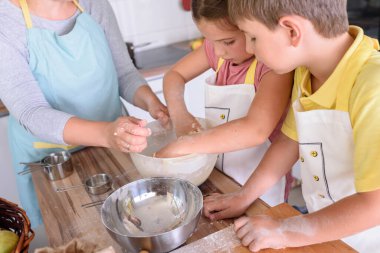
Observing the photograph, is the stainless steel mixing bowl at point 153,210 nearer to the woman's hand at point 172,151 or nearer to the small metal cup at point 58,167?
the woman's hand at point 172,151

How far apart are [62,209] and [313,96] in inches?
25.4

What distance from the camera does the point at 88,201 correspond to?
90cm

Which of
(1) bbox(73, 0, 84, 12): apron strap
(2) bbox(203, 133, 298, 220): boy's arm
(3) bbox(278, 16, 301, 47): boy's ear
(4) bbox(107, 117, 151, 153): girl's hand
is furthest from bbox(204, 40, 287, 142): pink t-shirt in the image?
(1) bbox(73, 0, 84, 12): apron strap

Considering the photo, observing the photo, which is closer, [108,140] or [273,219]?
[273,219]

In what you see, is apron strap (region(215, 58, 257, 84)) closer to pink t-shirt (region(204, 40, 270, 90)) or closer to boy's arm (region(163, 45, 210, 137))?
pink t-shirt (region(204, 40, 270, 90))

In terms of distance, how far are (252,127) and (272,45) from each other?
0.75 ft

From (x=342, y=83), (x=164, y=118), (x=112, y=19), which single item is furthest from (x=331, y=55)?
(x=112, y=19)

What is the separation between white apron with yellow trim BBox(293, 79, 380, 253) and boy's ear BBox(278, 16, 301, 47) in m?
0.16

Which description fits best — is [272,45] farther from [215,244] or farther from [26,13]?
[26,13]

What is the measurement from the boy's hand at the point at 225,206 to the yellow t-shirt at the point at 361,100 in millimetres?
252

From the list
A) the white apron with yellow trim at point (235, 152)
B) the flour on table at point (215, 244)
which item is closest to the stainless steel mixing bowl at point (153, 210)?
the flour on table at point (215, 244)

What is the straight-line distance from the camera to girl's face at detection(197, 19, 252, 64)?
2.96ft

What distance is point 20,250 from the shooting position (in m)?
0.67

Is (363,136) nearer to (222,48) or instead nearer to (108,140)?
(222,48)
